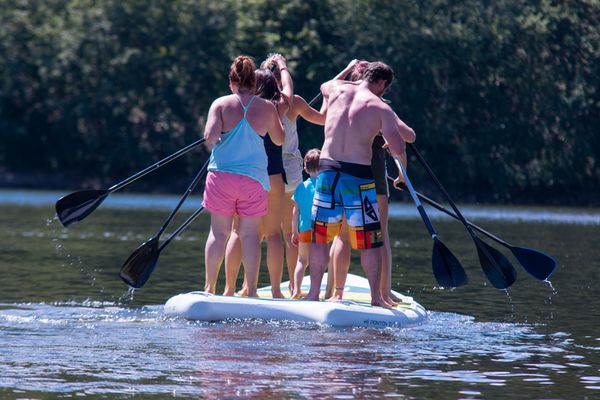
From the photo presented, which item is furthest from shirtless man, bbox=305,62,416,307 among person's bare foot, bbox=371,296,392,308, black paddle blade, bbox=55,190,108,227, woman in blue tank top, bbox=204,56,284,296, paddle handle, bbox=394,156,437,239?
black paddle blade, bbox=55,190,108,227

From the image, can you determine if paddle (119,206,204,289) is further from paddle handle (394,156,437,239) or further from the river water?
paddle handle (394,156,437,239)

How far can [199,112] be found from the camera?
1850 inches

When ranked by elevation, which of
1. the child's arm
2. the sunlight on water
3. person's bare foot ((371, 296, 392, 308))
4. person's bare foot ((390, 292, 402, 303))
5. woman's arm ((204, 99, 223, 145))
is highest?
woman's arm ((204, 99, 223, 145))

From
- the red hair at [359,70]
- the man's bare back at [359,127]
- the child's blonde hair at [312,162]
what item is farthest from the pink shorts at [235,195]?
the red hair at [359,70]

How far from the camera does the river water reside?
24.8ft

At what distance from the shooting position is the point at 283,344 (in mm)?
9172

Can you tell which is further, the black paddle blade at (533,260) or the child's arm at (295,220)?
the black paddle blade at (533,260)

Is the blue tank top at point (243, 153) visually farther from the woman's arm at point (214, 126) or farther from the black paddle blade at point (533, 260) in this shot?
the black paddle blade at point (533, 260)

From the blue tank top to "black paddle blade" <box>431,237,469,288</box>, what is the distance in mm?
1458

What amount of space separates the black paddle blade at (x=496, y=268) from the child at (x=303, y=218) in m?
1.35

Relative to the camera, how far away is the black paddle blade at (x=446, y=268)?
10969 mm

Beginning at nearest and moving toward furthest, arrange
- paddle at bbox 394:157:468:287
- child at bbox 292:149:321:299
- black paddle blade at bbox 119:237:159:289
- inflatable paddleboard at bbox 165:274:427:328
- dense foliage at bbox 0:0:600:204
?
inflatable paddleboard at bbox 165:274:427:328
paddle at bbox 394:157:468:287
child at bbox 292:149:321:299
black paddle blade at bbox 119:237:159:289
dense foliage at bbox 0:0:600:204

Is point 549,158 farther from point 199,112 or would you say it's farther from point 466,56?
point 199,112

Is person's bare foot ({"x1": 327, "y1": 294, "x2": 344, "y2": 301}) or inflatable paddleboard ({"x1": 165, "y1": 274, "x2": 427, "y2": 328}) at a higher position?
person's bare foot ({"x1": 327, "y1": 294, "x2": 344, "y2": 301})
